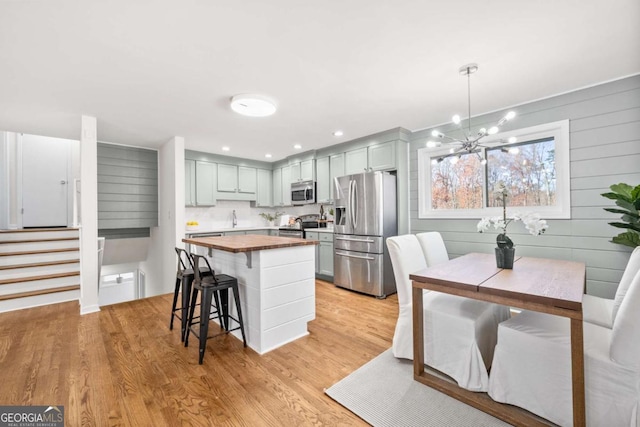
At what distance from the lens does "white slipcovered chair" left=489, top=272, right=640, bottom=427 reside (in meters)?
1.33

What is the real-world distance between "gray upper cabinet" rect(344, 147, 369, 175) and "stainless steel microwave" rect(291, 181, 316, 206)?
866 mm

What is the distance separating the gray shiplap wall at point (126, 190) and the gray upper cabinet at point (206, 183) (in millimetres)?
719

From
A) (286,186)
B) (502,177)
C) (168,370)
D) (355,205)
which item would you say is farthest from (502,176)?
(168,370)

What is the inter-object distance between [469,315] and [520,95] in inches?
97.1

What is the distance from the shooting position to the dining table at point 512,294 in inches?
54.7

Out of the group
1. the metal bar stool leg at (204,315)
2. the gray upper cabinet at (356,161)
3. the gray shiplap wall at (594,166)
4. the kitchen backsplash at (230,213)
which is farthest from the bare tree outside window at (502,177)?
the metal bar stool leg at (204,315)

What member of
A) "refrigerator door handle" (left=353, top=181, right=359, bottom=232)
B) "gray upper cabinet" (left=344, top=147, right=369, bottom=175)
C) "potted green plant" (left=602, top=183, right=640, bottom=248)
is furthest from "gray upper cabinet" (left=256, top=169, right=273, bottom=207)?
"potted green plant" (left=602, top=183, right=640, bottom=248)

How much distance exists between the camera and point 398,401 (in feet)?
5.80

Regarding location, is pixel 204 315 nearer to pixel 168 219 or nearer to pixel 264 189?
pixel 168 219

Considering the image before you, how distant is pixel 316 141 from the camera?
472 centimetres

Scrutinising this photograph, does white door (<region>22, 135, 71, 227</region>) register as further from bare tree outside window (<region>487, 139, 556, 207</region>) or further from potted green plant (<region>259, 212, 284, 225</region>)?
bare tree outside window (<region>487, 139, 556, 207</region>)

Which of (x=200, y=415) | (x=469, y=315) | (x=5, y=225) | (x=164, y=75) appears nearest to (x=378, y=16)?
(x=164, y=75)

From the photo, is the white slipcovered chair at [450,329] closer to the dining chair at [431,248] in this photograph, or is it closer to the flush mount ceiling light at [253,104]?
the dining chair at [431,248]

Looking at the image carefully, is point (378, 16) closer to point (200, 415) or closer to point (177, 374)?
point (200, 415)
